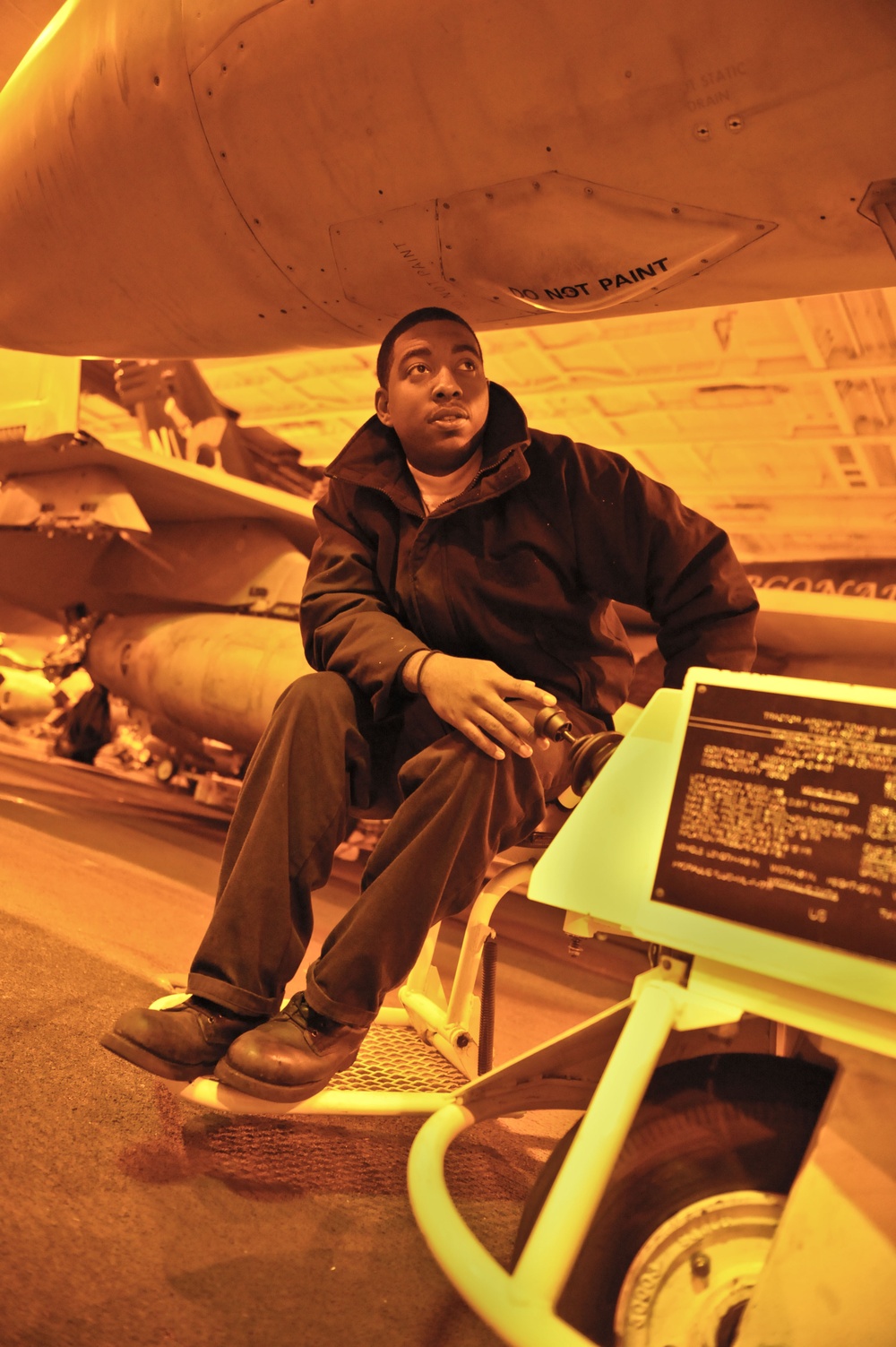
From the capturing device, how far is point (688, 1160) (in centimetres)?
76

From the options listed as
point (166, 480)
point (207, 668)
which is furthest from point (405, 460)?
point (166, 480)

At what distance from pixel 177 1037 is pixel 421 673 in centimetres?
58

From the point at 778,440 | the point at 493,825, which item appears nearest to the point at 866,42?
the point at 493,825

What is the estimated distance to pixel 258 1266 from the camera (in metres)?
0.95

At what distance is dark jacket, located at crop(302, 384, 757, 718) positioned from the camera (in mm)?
1385

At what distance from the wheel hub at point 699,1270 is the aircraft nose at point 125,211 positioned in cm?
234

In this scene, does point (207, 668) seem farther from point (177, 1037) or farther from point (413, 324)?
point (177, 1037)

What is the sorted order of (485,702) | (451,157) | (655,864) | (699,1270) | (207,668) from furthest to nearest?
(207,668), (451,157), (485,702), (655,864), (699,1270)

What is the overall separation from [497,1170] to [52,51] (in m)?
3.22

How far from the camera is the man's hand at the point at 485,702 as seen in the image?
43.2 inches

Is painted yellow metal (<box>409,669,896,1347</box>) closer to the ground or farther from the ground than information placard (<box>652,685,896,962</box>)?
closer to the ground

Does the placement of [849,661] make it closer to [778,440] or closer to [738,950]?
[738,950]

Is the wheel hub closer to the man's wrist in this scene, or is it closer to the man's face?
the man's wrist

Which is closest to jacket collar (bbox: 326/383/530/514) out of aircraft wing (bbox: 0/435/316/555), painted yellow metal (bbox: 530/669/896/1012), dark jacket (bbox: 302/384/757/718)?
dark jacket (bbox: 302/384/757/718)
